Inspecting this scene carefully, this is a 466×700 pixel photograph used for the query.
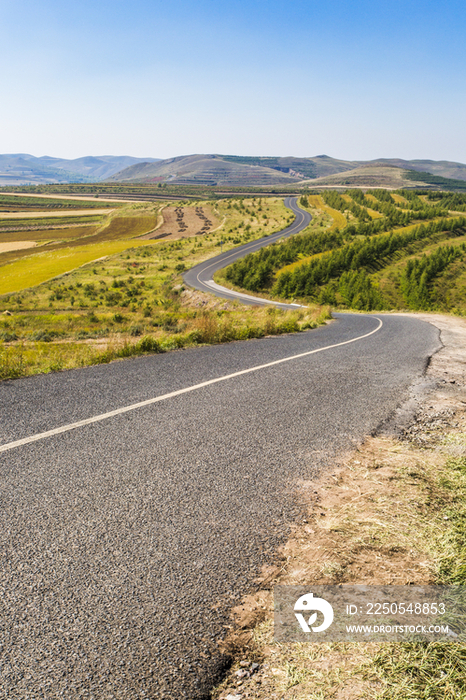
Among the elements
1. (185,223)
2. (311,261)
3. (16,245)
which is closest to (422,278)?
(311,261)

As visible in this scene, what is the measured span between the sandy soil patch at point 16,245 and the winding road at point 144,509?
324 ft

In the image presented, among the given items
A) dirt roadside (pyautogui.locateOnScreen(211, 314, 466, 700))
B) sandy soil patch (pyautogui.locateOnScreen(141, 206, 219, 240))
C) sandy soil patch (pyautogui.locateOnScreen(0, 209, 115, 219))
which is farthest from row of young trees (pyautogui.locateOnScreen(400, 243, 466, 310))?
sandy soil patch (pyautogui.locateOnScreen(0, 209, 115, 219))

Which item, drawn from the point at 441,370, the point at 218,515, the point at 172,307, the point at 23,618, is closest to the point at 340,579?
the point at 218,515

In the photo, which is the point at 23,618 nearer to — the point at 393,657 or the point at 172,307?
the point at 393,657

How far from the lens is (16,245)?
96.6 meters

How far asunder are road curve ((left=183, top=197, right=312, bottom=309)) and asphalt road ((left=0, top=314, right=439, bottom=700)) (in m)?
35.7

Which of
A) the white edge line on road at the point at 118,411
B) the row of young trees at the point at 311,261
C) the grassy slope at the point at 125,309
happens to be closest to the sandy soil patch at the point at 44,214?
the grassy slope at the point at 125,309

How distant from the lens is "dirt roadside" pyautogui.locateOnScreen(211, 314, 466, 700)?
1990mm

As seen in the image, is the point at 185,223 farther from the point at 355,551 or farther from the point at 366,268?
the point at 355,551

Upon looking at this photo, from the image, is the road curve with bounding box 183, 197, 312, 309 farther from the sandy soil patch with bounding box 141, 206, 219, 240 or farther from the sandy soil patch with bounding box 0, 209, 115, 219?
the sandy soil patch with bounding box 0, 209, 115, 219

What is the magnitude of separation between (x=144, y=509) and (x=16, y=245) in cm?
10977

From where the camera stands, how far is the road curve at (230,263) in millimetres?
48750

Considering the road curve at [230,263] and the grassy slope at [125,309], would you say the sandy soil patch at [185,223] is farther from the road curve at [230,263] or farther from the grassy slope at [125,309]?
the road curve at [230,263]

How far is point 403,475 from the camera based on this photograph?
397 cm
